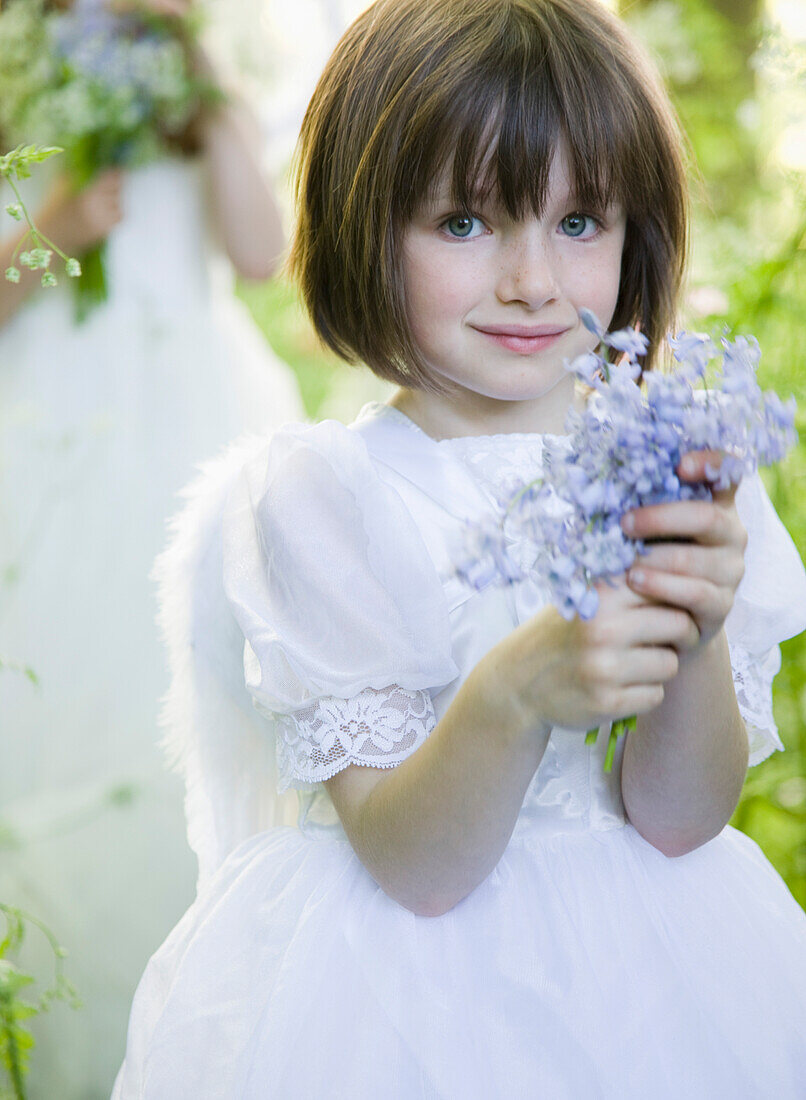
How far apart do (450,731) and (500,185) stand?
1.22 ft

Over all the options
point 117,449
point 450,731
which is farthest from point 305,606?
point 117,449

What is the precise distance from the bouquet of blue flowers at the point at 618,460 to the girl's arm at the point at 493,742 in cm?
6

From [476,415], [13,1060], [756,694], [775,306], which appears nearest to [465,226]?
[476,415]

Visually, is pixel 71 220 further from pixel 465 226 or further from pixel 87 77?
pixel 465 226

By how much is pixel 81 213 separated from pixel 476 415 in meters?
0.83

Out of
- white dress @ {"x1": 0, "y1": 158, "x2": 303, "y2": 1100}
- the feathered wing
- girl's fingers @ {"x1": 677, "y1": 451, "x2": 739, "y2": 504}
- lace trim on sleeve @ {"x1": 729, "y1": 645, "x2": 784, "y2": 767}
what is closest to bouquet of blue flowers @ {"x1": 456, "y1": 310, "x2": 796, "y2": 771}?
girl's fingers @ {"x1": 677, "y1": 451, "x2": 739, "y2": 504}

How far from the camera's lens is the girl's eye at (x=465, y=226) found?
77cm

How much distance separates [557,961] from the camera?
734 mm

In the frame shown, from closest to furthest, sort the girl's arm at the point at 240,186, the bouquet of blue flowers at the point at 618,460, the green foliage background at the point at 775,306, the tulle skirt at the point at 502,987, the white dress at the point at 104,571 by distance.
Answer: the bouquet of blue flowers at the point at 618,460
the tulle skirt at the point at 502,987
the green foliage background at the point at 775,306
the white dress at the point at 104,571
the girl's arm at the point at 240,186

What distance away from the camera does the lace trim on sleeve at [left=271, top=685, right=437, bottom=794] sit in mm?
753

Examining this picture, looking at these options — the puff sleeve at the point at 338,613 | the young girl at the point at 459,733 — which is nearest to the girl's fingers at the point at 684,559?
the young girl at the point at 459,733

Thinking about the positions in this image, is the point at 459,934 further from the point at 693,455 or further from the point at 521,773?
the point at 693,455

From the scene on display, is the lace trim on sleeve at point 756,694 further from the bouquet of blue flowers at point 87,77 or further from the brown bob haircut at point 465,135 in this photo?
the bouquet of blue flowers at point 87,77

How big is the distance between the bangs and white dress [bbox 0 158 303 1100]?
2.77 feet
